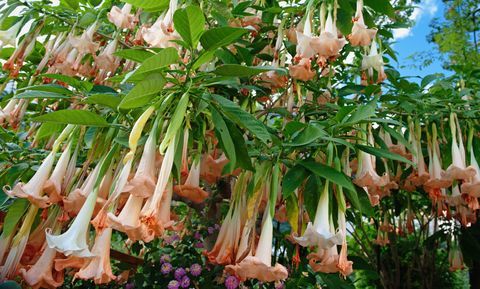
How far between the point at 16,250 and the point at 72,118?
0.36 metres

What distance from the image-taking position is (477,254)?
2.71 metres

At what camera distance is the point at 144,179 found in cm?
81

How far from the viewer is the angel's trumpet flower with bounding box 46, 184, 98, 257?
806 millimetres

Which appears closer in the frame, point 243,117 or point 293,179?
point 243,117

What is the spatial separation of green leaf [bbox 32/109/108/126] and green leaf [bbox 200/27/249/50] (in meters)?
0.27

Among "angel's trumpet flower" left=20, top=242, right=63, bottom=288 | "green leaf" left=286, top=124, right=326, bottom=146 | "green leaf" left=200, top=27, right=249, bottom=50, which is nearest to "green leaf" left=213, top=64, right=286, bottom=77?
"green leaf" left=200, top=27, right=249, bottom=50

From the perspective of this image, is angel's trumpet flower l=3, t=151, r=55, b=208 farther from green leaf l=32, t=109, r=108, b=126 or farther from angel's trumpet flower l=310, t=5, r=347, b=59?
angel's trumpet flower l=310, t=5, r=347, b=59

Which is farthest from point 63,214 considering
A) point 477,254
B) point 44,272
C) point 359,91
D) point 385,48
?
point 477,254

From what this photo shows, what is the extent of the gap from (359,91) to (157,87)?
1092mm

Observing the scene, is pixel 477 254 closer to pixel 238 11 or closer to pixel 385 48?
pixel 385 48

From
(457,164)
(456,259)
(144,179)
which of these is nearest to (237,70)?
(144,179)

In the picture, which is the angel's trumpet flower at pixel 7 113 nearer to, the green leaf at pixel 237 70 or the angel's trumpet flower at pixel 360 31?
the green leaf at pixel 237 70

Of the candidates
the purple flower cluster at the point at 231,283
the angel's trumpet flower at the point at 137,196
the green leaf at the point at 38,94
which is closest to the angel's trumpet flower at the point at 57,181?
the green leaf at the point at 38,94

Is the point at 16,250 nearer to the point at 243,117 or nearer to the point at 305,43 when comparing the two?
the point at 243,117
